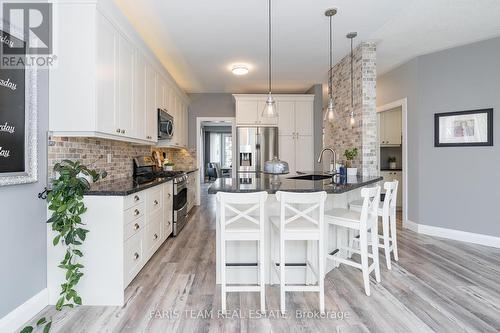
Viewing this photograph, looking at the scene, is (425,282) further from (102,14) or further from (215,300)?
(102,14)

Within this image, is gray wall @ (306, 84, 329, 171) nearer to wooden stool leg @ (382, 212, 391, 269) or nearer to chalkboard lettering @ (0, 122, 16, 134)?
wooden stool leg @ (382, 212, 391, 269)

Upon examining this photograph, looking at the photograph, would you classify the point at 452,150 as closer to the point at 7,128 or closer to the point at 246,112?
the point at 246,112

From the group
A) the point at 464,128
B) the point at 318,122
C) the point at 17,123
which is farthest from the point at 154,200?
the point at 464,128

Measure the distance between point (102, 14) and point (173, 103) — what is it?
247 centimetres

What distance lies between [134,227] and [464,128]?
14.8ft

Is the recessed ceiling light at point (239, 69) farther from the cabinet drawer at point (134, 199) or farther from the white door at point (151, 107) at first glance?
the cabinet drawer at point (134, 199)

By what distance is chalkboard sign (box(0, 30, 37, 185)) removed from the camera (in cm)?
167

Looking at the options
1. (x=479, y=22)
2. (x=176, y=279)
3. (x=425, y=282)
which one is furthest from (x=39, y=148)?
(x=479, y=22)

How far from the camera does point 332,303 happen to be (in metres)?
2.08

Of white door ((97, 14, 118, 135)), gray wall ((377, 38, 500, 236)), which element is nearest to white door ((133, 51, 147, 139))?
white door ((97, 14, 118, 135))

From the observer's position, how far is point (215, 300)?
2.12 meters

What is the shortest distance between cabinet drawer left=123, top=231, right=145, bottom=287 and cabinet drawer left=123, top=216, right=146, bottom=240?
0.04m

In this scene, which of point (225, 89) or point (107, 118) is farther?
point (225, 89)

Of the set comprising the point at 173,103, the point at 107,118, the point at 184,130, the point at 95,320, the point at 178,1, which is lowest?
the point at 95,320
